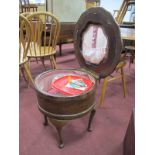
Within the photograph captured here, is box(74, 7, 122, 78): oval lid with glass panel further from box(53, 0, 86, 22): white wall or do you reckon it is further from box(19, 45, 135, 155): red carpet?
box(53, 0, 86, 22): white wall

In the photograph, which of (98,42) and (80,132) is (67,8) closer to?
(98,42)

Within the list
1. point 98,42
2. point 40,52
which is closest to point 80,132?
point 98,42

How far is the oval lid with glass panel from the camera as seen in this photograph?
1.44 m

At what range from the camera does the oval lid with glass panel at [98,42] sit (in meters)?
1.44

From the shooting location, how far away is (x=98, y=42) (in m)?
1.59

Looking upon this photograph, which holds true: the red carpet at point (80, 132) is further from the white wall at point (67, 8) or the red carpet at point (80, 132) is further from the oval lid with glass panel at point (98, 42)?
the white wall at point (67, 8)

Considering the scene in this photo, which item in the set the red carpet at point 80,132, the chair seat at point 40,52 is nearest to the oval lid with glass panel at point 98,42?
the red carpet at point 80,132

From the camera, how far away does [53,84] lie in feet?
4.54

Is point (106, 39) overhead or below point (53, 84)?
overhead

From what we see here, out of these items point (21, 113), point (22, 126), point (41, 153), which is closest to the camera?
point (41, 153)
